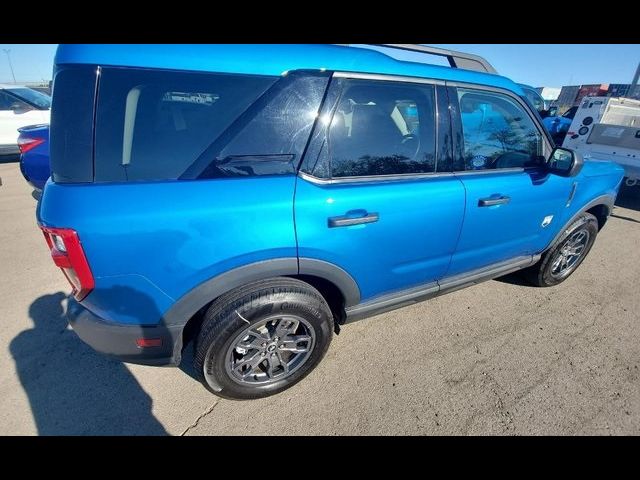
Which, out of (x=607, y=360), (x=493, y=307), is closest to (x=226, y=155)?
(x=493, y=307)

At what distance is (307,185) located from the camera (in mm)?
1559

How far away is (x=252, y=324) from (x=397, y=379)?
113 centimetres

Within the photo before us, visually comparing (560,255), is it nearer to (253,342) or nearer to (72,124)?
(253,342)

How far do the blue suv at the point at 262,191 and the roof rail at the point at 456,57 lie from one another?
0.7 inches

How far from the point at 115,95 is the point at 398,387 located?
228cm

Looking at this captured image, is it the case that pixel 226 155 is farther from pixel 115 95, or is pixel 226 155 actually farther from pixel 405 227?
pixel 405 227

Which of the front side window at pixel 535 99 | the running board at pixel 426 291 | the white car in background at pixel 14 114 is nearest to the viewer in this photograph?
the running board at pixel 426 291

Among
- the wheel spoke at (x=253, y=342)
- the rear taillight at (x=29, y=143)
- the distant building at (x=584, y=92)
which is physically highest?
the distant building at (x=584, y=92)

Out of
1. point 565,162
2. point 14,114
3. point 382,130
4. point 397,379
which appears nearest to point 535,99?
point 565,162

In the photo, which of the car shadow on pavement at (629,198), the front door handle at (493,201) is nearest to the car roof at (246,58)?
the front door handle at (493,201)

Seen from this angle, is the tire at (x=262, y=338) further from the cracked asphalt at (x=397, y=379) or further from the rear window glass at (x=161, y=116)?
the rear window glass at (x=161, y=116)

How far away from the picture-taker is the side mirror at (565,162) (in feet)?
7.18

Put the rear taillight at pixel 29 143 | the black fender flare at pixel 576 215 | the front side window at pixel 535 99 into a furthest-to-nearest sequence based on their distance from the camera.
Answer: the front side window at pixel 535 99 < the rear taillight at pixel 29 143 < the black fender flare at pixel 576 215

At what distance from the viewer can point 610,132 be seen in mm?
5684
